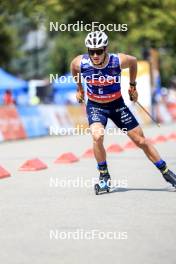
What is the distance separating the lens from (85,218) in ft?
27.3

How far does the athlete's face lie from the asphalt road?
161 centimetres

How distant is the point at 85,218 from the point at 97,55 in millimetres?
2327

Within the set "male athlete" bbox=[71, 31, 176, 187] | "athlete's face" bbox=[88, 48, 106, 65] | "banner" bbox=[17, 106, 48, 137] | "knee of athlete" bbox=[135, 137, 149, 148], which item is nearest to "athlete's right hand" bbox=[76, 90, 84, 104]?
"male athlete" bbox=[71, 31, 176, 187]

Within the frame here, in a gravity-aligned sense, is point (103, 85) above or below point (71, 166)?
above

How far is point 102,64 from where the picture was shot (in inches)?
392

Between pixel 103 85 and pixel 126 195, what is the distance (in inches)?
53.3

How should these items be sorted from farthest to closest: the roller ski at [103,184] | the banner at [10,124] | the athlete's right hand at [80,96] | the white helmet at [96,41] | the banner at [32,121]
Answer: the banner at [32,121]
the banner at [10,124]
the athlete's right hand at [80,96]
the roller ski at [103,184]
the white helmet at [96,41]

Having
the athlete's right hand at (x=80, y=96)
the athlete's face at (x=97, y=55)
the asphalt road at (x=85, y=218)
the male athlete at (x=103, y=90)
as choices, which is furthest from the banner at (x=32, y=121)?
the athlete's face at (x=97, y=55)

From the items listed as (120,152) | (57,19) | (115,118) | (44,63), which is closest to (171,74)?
(44,63)

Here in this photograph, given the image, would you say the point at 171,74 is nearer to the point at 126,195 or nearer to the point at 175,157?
the point at 175,157

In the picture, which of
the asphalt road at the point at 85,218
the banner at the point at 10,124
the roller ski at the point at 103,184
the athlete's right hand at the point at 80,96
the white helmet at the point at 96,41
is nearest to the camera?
the asphalt road at the point at 85,218

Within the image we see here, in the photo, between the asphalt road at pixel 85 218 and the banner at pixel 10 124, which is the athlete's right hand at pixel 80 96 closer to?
the asphalt road at pixel 85 218

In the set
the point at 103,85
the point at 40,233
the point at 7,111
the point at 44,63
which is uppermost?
the point at 103,85

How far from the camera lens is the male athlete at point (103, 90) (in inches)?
390
